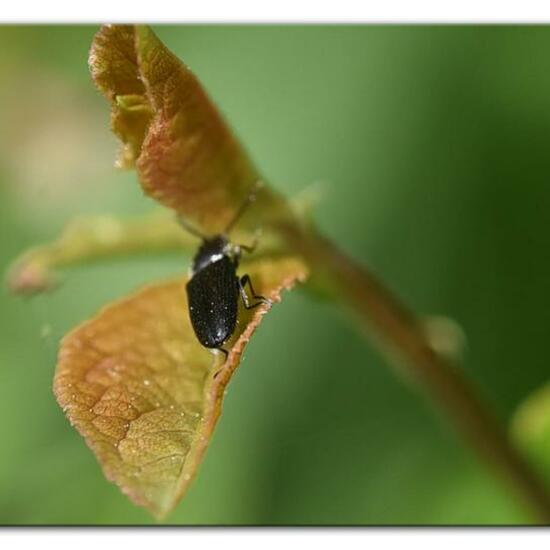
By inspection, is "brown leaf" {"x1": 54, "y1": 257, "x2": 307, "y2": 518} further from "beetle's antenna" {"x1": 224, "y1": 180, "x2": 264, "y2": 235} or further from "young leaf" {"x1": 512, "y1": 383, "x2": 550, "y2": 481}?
"young leaf" {"x1": 512, "y1": 383, "x2": 550, "y2": 481}

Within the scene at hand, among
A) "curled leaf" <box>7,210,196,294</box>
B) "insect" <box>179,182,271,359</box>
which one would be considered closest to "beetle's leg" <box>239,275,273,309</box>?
"insect" <box>179,182,271,359</box>

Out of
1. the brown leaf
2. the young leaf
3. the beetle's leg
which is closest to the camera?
the brown leaf

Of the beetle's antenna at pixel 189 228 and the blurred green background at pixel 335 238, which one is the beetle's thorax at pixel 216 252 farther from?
the blurred green background at pixel 335 238

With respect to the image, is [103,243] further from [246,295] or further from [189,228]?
[246,295]

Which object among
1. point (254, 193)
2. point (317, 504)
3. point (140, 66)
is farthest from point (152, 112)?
point (317, 504)

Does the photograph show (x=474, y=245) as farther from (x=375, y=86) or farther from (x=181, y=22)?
(x=181, y=22)

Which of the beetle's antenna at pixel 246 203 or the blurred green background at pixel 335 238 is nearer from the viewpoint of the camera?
the beetle's antenna at pixel 246 203

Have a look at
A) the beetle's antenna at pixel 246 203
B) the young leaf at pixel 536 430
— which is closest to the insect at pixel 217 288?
the beetle's antenna at pixel 246 203
